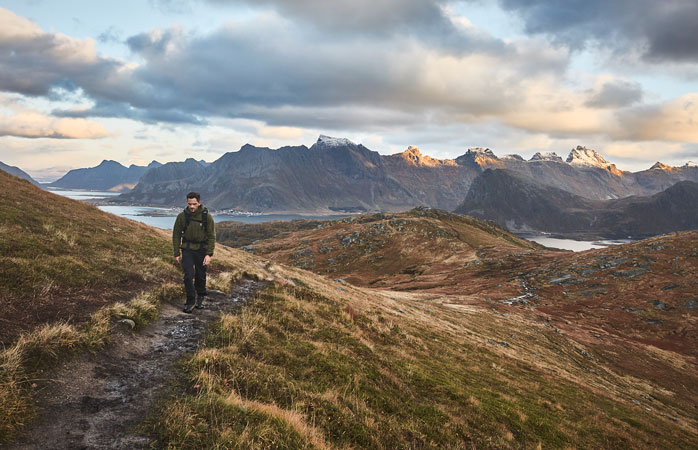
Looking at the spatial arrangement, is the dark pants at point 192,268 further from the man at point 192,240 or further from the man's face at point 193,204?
the man's face at point 193,204

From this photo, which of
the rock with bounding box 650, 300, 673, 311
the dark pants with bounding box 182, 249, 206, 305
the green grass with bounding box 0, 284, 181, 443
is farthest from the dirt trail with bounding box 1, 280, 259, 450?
the rock with bounding box 650, 300, 673, 311

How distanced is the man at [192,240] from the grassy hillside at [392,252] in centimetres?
8014

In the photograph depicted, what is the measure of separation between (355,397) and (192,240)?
28.8 feet

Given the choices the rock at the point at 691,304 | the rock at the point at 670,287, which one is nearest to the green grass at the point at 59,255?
the rock at the point at 691,304

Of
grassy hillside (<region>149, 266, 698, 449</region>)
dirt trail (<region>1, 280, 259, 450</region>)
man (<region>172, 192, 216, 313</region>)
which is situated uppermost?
man (<region>172, 192, 216, 313</region>)

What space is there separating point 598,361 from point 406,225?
12097cm

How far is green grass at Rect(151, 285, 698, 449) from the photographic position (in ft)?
22.2

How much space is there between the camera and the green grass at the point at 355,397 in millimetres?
6770

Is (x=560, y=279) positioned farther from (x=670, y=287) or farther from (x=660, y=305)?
(x=670, y=287)

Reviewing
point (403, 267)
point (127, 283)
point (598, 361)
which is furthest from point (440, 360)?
point (403, 267)

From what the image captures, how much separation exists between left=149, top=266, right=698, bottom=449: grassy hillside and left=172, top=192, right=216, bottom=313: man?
2344 millimetres

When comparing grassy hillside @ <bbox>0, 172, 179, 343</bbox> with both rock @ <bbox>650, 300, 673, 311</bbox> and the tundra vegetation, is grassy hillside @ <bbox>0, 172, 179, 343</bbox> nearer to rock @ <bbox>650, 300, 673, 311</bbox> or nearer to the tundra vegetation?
the tundra vegetation

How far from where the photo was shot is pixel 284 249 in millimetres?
155500

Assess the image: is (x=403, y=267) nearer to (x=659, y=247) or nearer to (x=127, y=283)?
(x=659, y=247)
